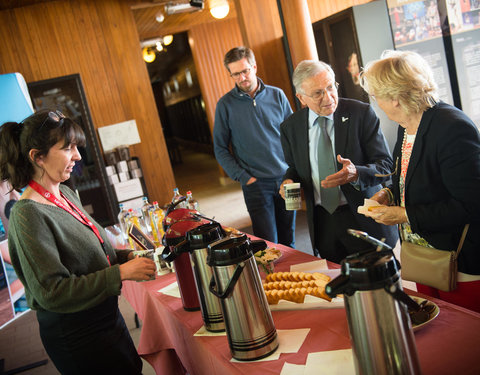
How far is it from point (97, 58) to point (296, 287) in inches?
229

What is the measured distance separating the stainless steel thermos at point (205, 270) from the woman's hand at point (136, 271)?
0.69ft

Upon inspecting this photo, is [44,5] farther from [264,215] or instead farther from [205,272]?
[205,272]

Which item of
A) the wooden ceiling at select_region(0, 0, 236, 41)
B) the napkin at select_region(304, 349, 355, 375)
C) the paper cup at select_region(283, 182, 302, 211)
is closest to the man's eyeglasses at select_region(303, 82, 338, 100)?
the paper cup at select_region(283, 182, 302, 211)

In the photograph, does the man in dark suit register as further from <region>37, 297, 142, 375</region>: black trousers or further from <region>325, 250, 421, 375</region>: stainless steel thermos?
<region>325, 250, 421, 375</region>: stainless steel thermos

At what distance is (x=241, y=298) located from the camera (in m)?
1.22

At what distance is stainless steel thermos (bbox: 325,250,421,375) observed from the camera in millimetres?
919

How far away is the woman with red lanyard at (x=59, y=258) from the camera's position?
60.2 inches

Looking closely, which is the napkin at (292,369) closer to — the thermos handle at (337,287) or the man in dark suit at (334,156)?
the thermos handle at (337,287)

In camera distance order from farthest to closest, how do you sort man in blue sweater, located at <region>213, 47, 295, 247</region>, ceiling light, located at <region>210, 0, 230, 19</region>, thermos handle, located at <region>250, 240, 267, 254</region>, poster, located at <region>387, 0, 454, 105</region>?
ceiling light, located at <region>210, 0, 230, 19</region>
poster, located at <region>387, 0, 454, 105</region>
man in blue sweater, located at <region>213, 47, 295, 247</region>
thermos handle, located at <region>250, 240, 267, 254</region>

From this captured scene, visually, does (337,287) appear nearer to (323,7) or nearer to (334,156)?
(334,156)

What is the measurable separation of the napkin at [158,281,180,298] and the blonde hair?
1182 millimetres

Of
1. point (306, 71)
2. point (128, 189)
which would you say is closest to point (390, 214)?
point (306, 71)

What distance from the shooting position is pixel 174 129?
25.0 m

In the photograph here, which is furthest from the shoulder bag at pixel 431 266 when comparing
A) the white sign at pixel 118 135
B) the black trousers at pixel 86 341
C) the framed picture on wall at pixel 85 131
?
the white sign at pixel 118 135
